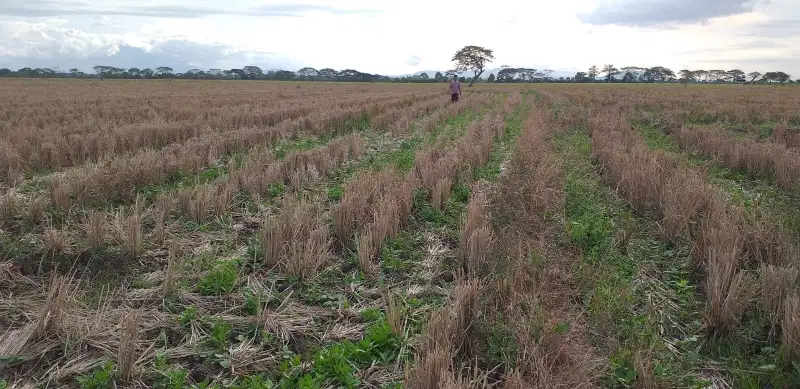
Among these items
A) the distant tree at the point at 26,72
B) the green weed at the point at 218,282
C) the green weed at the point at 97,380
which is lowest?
the green weed at the point at 97,380

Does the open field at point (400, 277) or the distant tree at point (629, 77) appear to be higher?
the distant tree at point (629, 77)

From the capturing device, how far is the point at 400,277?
4527 mm

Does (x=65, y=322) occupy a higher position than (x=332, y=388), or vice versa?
(x=65, y=322)

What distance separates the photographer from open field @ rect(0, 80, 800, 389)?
10.1ft

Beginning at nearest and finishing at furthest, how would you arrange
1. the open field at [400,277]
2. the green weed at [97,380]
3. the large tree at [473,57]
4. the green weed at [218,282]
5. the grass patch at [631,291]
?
the green weed at [97,380]
the open field at [400,277]
the grass patch at [631,291]
the green weed at [218,282]
the large tree at [473,57]

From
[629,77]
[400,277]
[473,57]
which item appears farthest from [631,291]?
[629,77]

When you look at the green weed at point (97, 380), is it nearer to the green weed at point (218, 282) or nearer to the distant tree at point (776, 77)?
the green weed at point (218, 282)

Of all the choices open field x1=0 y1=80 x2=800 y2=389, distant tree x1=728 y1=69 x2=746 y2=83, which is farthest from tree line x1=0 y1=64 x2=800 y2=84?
open field x1=0 y1=80 x2=800 y2=389

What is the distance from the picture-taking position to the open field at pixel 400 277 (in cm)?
308

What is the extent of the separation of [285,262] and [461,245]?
169 centimetres

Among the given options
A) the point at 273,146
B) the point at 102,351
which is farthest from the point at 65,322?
the point at 273,146

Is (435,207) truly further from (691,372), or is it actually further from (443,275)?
(691,372)

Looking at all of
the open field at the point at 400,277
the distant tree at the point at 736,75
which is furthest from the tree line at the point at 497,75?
the open field at the point at 400,277

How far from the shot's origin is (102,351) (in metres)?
3.21
